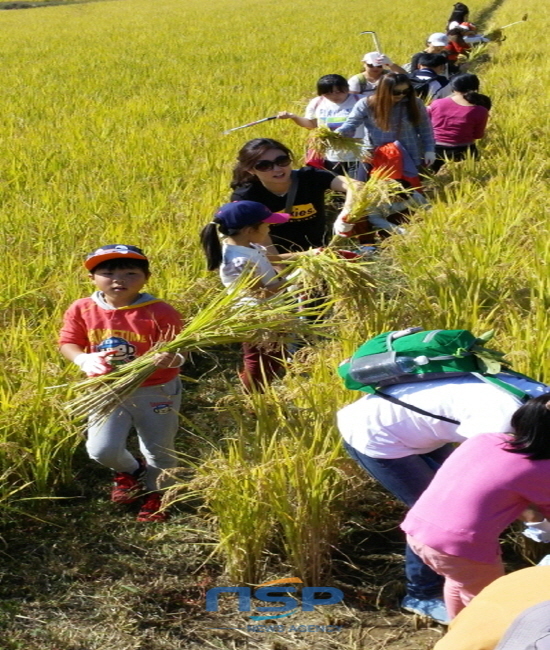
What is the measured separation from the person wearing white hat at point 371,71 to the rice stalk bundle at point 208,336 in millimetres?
3733

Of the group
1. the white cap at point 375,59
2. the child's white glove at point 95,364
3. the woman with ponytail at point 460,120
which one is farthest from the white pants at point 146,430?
the white cap at point 375,59

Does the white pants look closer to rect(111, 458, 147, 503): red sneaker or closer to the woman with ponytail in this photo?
rect(111, 458, 147, 503): red sneaker

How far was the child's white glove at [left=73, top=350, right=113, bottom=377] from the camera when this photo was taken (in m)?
2.68

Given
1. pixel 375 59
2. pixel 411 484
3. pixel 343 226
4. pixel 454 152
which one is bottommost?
pixel 411 484

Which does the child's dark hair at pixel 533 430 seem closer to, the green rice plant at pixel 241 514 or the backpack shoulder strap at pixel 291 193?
the green rice plant at pixel 241 514

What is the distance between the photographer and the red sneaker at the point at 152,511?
274cm

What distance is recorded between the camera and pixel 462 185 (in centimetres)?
510

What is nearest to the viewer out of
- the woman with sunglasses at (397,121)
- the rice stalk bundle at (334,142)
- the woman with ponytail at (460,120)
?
the woman with sunglasses at (397,121)

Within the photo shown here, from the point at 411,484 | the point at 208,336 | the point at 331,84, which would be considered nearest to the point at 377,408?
the point at 411,484

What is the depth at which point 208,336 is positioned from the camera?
106 inches

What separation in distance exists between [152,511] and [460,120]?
161 inches

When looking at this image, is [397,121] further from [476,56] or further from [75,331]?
[476,56]

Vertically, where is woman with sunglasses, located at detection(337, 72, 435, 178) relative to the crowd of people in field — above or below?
above

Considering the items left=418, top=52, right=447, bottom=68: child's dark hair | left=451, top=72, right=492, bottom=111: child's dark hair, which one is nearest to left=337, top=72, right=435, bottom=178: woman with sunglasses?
left=451, top=72, right=492, bottom=111: child's dark hair
